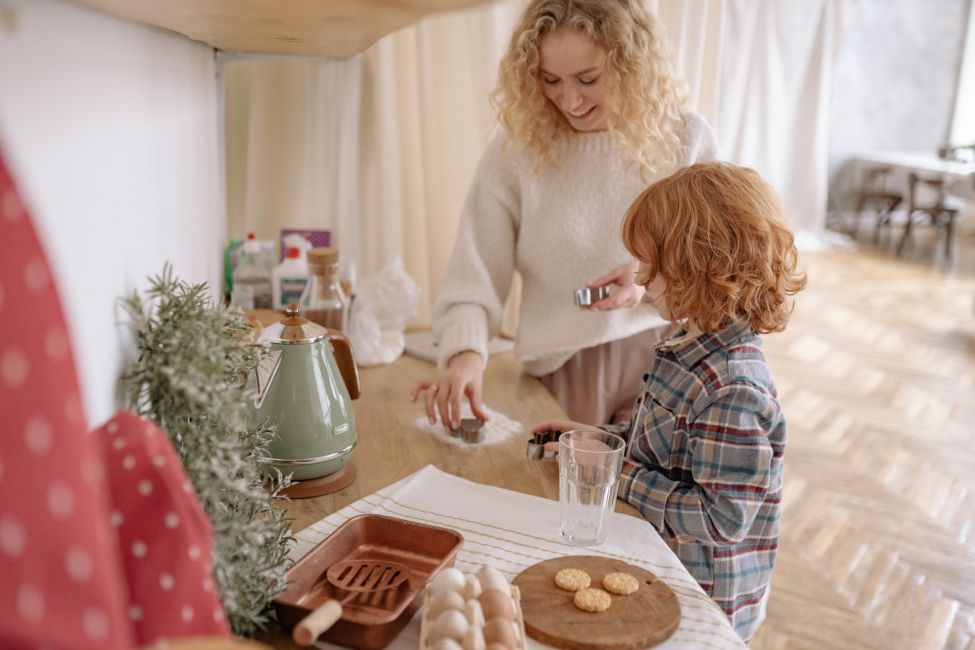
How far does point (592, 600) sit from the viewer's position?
0.82m

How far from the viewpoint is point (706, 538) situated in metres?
1.06

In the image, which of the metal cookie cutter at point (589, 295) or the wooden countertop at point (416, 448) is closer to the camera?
the wooden countertop at point (416, 448)

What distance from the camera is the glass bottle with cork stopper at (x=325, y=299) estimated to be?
169 centimetres

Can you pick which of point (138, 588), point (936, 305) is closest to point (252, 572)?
point (138, 588)

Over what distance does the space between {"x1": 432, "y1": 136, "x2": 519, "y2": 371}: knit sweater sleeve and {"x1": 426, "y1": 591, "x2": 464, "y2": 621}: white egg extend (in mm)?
861

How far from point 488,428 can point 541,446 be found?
0.54 ft

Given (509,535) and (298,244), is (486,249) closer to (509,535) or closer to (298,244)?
(298,244)

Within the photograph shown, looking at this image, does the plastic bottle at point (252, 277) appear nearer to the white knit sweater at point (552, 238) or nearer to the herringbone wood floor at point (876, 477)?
the white knit sweater at point (552, 238)

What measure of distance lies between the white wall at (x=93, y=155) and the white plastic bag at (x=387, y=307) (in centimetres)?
64

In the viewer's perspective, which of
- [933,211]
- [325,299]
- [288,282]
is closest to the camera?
[325,299]

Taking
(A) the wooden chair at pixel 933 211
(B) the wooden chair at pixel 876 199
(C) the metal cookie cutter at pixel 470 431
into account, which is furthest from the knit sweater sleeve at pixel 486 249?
(B) the wooden chair at pixel 876 199

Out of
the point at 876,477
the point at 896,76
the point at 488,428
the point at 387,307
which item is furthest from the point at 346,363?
the point at 896,76

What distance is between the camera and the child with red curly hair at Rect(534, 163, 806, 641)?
1055 millimetres

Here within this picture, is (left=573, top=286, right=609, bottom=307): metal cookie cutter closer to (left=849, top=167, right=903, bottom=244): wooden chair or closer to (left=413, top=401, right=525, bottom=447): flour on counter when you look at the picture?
(left=413, top=401, right=525, bottom=447): flour on counter
